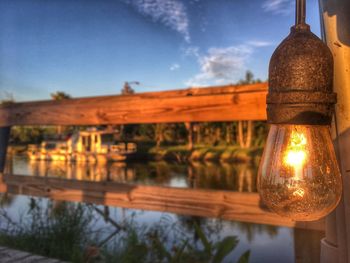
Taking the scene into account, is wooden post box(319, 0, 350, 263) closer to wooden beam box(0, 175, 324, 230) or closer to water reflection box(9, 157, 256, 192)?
wooden beam box(0, 175, 324, 230)

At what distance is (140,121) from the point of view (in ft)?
6.79

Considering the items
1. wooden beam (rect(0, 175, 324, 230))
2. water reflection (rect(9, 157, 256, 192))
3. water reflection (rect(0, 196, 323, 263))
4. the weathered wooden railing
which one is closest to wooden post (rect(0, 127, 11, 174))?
the weathered wooden railing

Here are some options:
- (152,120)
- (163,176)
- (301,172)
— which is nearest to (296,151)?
(301,172)

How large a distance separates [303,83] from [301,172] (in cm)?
14

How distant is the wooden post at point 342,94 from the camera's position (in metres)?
0.78

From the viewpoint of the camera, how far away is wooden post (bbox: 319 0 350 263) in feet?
2.57

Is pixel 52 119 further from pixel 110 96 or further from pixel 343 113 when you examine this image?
pixel 343 113

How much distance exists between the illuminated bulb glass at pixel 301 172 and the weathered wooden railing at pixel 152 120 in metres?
0.94

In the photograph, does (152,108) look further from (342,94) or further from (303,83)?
(303,83)

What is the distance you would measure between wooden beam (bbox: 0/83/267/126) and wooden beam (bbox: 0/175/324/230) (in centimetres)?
38

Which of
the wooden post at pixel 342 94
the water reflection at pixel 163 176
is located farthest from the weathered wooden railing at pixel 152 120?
the water reflection at pixel 163 176

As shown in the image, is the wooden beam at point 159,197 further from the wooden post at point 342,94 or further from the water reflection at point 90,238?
the wooden post at point 342,94

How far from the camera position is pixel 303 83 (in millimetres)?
603

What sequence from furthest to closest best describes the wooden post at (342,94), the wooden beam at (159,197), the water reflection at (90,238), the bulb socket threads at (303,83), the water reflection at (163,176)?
the water reflection at (163,176)
the water reflection at (90,238)
the wooden beam at (159,197)
the wooden post at (342,94)
the bulb socket threads at (303,83)
